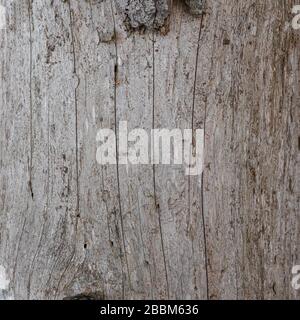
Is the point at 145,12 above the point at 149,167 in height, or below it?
above

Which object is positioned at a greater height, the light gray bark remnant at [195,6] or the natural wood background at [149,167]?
the light gray bark remnant at [195,6]

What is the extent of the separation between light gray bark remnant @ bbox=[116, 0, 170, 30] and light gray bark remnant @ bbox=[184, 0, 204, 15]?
0.25 feet

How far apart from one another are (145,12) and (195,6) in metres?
0.17

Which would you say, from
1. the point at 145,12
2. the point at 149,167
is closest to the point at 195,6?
the point at 145,12

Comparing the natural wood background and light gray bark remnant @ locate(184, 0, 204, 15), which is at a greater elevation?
light gray bark remnant @ locate(184, 0, 204, 15)

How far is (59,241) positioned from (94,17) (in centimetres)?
75

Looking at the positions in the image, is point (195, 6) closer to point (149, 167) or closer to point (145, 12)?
point (145, 12)

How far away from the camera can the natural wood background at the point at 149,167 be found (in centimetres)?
193

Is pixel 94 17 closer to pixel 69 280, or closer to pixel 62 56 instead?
pixel 62 56

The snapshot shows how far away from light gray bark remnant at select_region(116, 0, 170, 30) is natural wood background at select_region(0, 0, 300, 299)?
3 centimetres

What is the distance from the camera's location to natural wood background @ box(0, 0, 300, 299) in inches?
76.0

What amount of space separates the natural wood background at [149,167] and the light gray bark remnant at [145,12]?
0.10ft

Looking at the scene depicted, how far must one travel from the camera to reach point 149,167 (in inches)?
77.3
